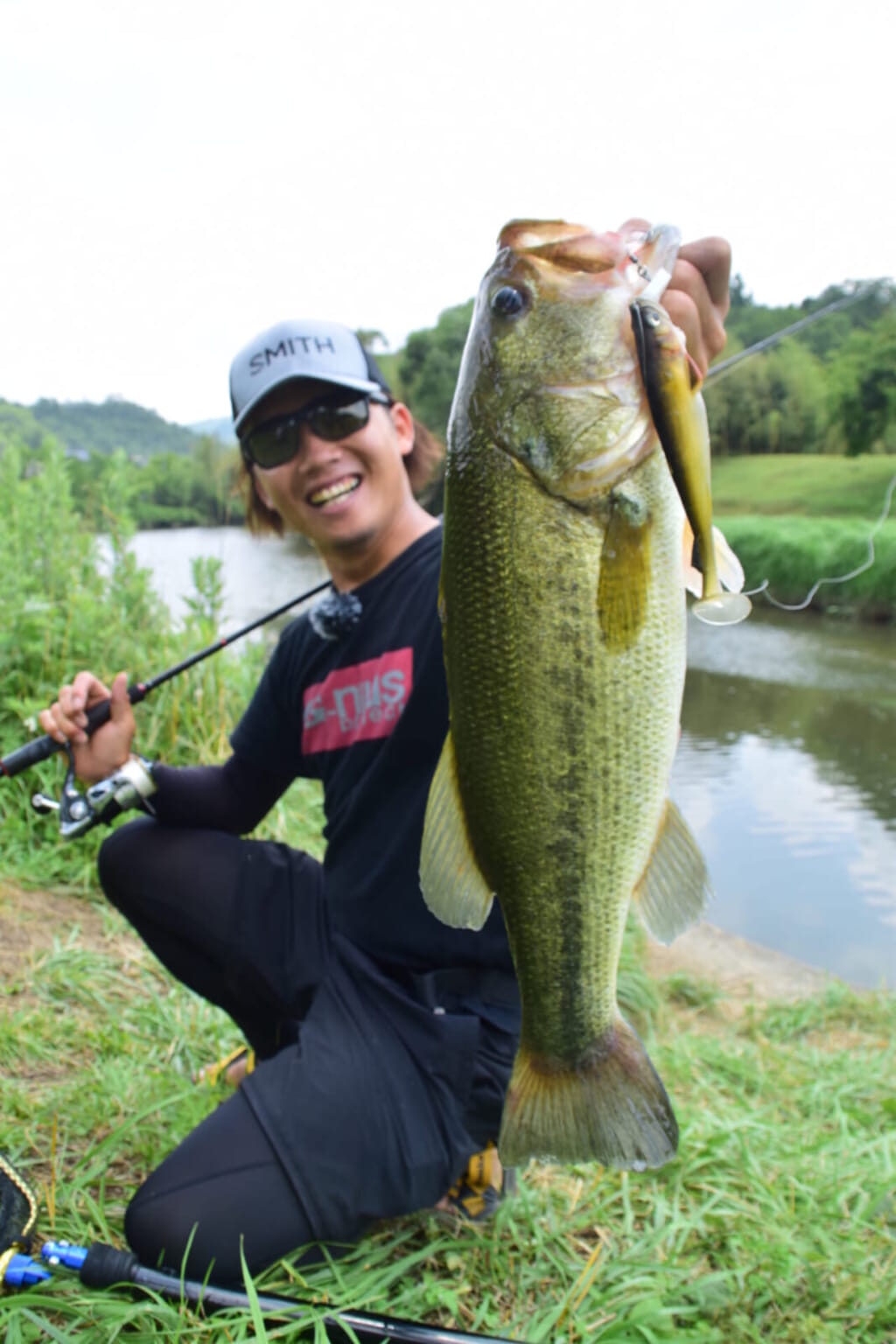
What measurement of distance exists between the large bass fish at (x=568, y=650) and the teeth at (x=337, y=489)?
1.10 metres

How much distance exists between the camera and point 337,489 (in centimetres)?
251

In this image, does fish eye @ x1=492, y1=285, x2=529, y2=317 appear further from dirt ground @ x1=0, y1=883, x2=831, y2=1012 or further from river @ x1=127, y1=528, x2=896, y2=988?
river @ x1=127, y1=528, x2=896, y2=988

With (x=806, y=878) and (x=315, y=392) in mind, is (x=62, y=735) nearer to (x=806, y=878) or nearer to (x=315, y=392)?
(x=315, y=392)

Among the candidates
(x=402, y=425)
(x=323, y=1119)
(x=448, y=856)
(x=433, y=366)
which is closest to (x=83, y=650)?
(x=402, y=425)

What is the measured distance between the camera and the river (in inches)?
284

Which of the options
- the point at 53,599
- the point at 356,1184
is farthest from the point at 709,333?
the point at 53,599

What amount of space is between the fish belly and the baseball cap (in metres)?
1.25

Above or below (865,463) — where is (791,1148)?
below

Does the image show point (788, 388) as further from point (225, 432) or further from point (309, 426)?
point (309, 426)

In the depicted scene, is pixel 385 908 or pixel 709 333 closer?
pixel 709 333

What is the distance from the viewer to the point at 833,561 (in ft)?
75.5

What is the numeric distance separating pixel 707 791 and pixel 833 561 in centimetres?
1504

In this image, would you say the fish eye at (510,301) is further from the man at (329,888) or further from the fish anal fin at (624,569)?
the man at (329,888)

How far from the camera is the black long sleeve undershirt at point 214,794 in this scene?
289cm
